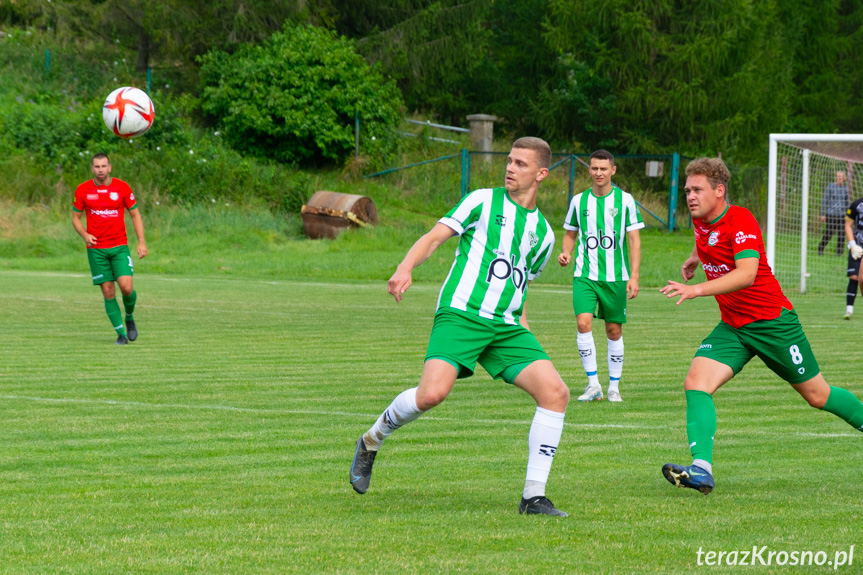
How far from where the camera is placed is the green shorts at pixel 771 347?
6117mm

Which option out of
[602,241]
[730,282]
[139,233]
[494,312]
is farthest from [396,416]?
[139,233]

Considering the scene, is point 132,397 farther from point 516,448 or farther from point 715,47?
point 715,47

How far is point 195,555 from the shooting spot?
456cm

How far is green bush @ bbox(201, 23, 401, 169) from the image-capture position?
33156mm

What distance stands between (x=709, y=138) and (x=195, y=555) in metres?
36.9

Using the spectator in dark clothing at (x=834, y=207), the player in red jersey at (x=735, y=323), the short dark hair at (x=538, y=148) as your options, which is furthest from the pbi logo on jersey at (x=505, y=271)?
the spectator in dark clothing at (x=834, y=207)

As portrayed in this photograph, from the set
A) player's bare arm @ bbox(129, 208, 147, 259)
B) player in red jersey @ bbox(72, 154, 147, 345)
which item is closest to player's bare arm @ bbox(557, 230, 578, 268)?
player's bare arm @ bbox(129, 208, 147, 259)

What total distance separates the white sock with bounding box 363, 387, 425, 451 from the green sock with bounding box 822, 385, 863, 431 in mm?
2445

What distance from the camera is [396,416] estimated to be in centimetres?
568

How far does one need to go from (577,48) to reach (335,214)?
15195mm

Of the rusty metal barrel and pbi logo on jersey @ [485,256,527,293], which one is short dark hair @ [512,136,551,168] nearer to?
pbi logo on jersey @ [485,256,527,293]

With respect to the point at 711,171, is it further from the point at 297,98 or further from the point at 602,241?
the point at 297,98

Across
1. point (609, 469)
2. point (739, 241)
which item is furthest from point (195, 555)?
point (739, 241)

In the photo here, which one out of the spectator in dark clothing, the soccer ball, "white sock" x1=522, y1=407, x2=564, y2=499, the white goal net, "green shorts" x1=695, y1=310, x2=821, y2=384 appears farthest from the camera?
the white goal net
